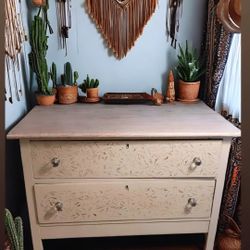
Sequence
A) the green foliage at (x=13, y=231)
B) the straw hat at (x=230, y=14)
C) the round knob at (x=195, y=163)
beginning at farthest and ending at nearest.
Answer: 1. the round knob at (x=195, y=163)
2. the straw hat at (x=230, y=14)
3. the green foliage at (x=13, y=231)

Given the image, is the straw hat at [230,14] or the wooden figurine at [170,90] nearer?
the straw hat at [230,14]

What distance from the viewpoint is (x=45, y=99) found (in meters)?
1.58

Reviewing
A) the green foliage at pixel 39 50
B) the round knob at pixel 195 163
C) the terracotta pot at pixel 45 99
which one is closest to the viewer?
the round knob at pixel 195 163

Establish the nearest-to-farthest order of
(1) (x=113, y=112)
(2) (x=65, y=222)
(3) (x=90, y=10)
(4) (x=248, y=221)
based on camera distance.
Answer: (4) (x=248, y=221)
(2) (x=65, y=222)
(1) (x=113, y=112)
(3) (x=90, y=10)

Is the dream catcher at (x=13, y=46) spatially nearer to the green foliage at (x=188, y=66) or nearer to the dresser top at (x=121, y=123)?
the dresser top at (x=121, y=123)

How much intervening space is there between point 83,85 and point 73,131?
1.92 ft

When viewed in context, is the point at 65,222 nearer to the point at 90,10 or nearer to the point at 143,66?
the point at 143,66

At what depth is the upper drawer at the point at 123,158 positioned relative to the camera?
120 cm

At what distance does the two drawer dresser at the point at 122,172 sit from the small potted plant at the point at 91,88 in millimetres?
313

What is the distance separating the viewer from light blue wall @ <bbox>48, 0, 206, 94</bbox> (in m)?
1.63

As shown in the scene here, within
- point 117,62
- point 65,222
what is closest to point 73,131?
point 65,222

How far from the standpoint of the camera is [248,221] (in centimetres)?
43

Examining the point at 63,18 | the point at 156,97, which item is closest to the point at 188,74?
the point at 156,97

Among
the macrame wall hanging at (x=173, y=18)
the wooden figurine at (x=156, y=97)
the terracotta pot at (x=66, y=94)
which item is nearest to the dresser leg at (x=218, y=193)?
the wooden figurine at (x=156, y=97)
